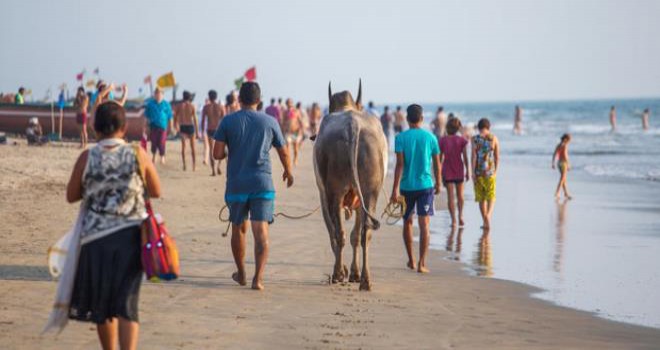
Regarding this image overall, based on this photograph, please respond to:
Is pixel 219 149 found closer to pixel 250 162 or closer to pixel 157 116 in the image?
pixel 250 162

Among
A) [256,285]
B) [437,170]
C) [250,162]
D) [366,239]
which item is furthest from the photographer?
[437,170]

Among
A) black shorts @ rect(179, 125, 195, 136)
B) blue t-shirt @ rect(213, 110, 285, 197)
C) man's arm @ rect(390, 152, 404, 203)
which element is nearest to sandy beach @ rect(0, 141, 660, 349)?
man's arm @ rect(390, 152, 404, 203)

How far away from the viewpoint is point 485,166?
600 inches

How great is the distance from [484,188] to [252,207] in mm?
6803

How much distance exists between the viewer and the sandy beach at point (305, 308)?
7.36 meters

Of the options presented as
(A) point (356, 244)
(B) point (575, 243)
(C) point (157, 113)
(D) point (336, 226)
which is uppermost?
(C) point (157, 113)

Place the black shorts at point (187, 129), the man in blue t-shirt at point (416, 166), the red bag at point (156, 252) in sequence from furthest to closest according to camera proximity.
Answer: the black shorts at point (187, 129)
the man in blue t-shirt at point (416, 166)
the red bag at point (156, 252)

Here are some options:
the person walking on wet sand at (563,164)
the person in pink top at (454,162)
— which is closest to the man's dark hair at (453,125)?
the person in pink top at (454,162)

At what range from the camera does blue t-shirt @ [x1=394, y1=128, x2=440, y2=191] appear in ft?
35.0

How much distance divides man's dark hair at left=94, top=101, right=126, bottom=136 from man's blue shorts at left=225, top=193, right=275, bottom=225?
3.32 m

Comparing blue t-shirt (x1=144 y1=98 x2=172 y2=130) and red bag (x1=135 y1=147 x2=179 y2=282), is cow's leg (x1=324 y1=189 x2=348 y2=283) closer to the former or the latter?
red bag (x1=135 y1=147 x2=179 y2=282)

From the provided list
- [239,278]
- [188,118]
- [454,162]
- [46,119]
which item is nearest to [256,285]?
[239,278]

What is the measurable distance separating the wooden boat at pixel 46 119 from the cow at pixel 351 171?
25.3m

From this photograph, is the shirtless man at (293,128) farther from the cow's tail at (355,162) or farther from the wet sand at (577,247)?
the cow's tail at (355,162)
